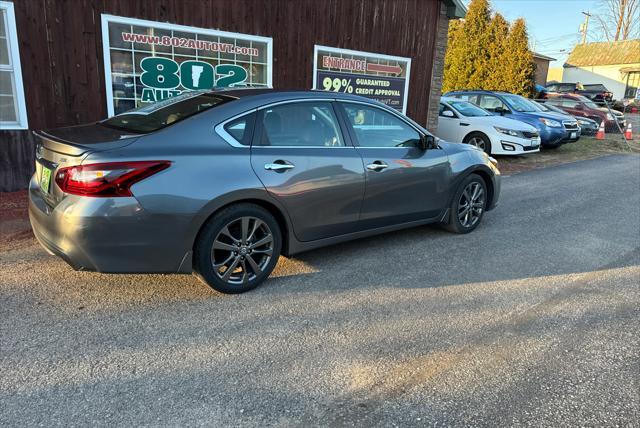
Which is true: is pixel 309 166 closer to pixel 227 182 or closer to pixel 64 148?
pixel 227 182

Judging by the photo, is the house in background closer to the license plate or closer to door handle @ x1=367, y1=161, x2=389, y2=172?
door handle @ x1=367, y1=161, x2=389, y2=172

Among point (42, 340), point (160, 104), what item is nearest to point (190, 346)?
point (42, 340)

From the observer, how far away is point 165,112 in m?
3.97

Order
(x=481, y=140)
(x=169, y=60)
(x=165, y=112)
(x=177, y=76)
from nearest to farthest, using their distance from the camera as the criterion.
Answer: (x=165, y=112), (x=169, y=60), (x=177, y=76), (x=481, y=140)

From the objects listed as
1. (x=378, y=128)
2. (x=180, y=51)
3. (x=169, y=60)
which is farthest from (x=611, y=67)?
(x=378, y=128)

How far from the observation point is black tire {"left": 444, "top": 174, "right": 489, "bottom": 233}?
17.9 ft

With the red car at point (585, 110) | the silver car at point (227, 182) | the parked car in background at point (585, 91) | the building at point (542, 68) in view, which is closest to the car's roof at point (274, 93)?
the silver car at point (227, 182)

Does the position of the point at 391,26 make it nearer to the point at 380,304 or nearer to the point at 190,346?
the point at 380,304

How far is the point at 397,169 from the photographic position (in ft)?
15.3

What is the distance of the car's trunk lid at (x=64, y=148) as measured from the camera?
3244 mm

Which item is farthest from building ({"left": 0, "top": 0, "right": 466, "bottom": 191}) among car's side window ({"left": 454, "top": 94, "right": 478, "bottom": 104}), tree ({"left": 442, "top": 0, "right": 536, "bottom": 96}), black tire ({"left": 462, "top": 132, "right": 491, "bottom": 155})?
tree ({"left": 442, "top": 0, "right": 536, "bottom": 96})

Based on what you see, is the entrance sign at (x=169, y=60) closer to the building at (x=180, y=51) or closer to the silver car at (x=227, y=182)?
the building at (x=180, y=51)

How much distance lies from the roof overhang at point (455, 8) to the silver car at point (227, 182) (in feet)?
25.7

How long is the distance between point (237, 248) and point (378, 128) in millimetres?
1936
